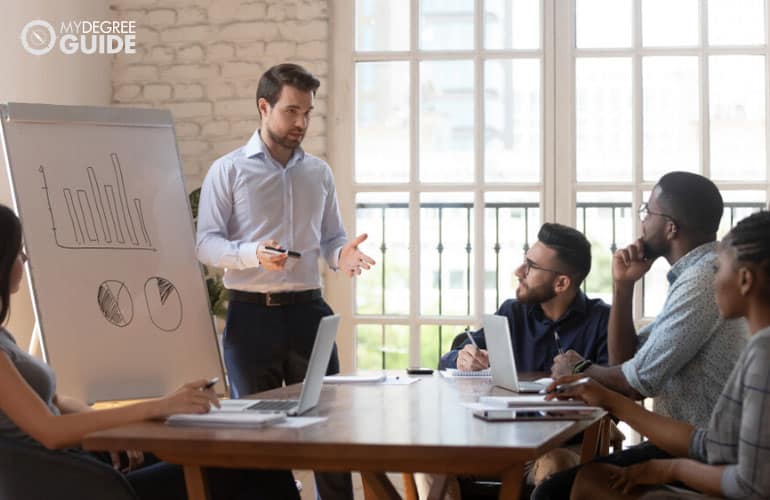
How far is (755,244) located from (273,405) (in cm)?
110

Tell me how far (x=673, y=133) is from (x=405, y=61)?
1298 mm

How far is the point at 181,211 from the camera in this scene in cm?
428

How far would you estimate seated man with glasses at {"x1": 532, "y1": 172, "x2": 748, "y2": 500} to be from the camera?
2574 millimetres

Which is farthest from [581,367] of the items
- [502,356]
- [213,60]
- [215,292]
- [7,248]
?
[213,60]

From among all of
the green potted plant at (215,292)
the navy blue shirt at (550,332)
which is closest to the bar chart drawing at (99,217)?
the green potted plant at (215,292)

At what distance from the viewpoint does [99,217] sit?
13.4ft

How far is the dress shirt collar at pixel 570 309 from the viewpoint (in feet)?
11.7

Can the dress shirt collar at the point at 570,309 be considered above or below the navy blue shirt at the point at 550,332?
above

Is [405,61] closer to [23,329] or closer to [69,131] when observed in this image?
[69,131]

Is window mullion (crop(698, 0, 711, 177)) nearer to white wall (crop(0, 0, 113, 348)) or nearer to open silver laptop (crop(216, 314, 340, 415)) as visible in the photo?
white wall (crop(0, 0, 113, 348))

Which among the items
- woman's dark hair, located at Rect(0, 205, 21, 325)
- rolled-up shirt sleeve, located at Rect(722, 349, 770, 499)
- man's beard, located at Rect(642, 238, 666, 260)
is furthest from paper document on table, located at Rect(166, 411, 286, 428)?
man's beard, located at Rect(642, 238, 666, 260)

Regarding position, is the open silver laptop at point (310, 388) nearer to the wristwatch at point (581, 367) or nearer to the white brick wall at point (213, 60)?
the wristwatch at point (581, 367)

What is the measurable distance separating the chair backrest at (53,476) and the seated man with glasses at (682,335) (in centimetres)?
100

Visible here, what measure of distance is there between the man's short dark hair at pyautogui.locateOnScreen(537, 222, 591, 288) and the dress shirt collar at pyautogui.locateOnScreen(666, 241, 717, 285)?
0.70 metres
